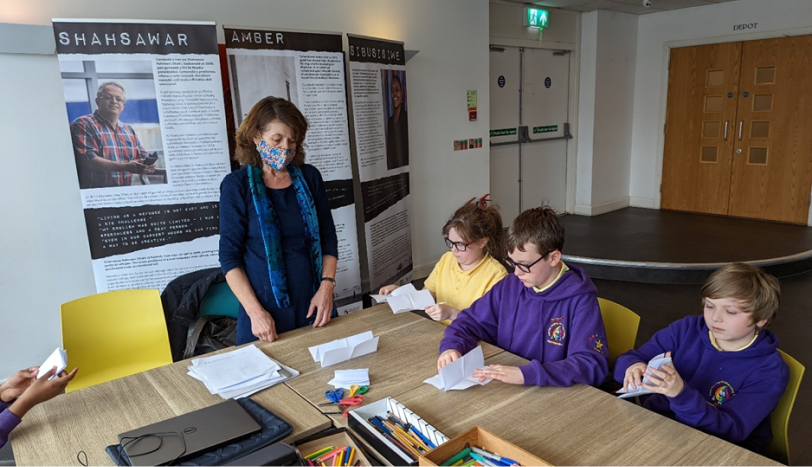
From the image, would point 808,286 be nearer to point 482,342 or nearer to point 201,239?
point 482,342

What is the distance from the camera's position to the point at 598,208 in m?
7.73

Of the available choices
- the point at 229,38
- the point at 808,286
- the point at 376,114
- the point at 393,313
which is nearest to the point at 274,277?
the point at 393,313

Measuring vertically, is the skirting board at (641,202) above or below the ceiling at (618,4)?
below

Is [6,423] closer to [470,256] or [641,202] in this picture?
[470,256]

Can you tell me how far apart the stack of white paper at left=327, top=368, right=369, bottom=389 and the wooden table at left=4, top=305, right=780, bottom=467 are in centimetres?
4

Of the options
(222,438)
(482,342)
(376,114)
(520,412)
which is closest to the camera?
(222,438)

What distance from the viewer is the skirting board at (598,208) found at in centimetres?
765

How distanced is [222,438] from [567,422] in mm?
884

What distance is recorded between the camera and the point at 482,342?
6.55ft

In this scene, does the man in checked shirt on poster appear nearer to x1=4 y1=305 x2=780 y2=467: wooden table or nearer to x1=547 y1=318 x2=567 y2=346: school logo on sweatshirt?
x1=4 y1=305 x2=780 y2=467: wooden table

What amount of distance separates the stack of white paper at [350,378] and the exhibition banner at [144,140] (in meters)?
1.95

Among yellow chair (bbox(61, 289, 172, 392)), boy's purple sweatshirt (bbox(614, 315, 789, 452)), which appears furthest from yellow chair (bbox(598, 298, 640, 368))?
yellow chair (bbox(61, 289, 172, 392))

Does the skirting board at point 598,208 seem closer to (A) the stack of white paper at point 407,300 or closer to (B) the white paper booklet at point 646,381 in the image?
(A) the stack of white paper at point 407,300

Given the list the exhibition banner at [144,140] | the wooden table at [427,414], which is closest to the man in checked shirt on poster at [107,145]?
the exhibition banner at [144,140]
